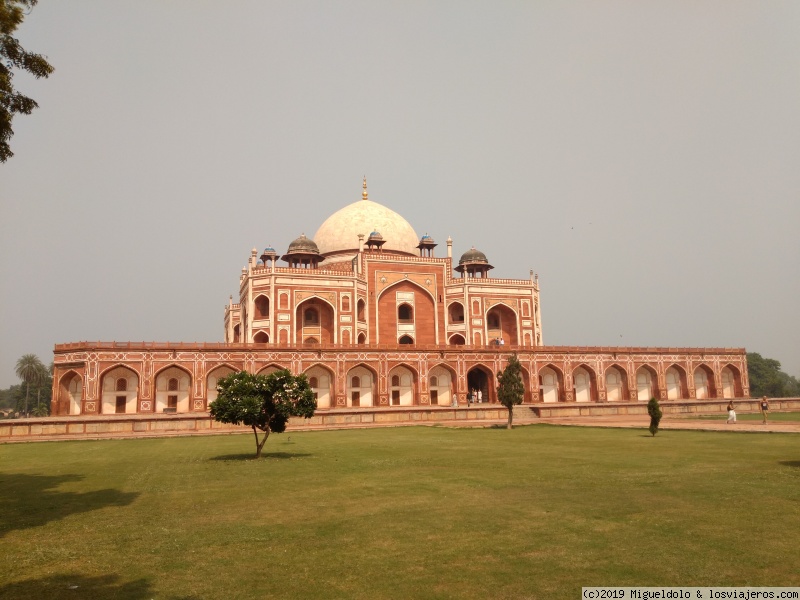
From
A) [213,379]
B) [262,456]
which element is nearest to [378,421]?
[262,456]

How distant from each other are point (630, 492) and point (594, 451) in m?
5.46

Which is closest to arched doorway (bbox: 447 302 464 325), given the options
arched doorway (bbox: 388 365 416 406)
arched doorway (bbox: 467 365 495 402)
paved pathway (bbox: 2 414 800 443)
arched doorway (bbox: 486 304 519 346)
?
arched doorway (bbox: 486 304 519 346)

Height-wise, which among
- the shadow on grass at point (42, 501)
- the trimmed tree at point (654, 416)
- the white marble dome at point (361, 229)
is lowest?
the shadow on grass at point (42, 501)

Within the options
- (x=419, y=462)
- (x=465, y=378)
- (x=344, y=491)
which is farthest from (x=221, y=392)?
(x=465, y=378)

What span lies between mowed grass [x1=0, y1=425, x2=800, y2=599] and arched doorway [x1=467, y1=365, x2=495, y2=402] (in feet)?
79.3

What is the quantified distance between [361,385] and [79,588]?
100 feet

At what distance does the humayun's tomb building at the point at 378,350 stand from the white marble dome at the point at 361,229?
0.11 metres

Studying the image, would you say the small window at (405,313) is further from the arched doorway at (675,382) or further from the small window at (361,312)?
the arched doorway at (675,382)

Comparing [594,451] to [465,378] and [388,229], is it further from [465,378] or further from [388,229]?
[388,229]

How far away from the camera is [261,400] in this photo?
47.0 ft

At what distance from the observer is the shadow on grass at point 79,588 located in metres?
4.77

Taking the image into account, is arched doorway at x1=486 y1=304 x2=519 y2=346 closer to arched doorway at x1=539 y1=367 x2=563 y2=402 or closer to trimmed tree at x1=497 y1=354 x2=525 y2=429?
arched doorway at x1=539 y1=367 x2=563 y2=402

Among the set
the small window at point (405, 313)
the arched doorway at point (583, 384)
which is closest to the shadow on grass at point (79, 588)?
the arched doorway at point (583, 384)

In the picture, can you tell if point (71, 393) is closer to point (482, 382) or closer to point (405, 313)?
point (405, 313)
